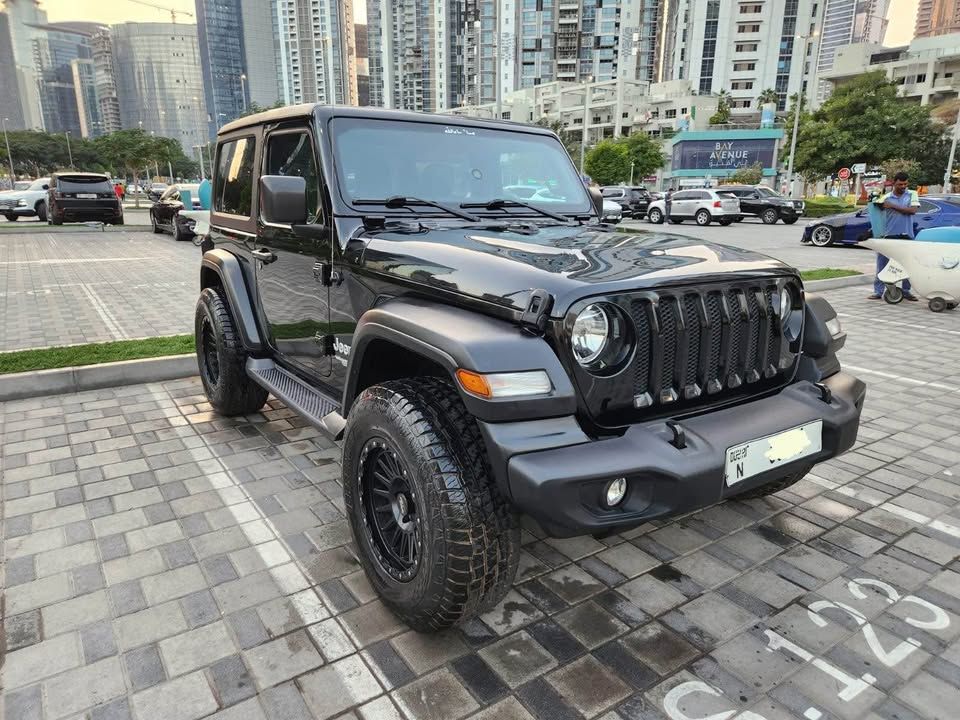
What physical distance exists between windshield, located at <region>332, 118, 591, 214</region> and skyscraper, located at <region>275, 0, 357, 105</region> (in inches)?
2779

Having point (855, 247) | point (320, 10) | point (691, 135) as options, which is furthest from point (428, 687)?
point (320, 10)

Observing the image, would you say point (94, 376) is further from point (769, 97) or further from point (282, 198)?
point (769, 97)

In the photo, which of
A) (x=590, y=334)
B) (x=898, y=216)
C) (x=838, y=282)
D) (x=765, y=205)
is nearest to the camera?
(x=590, y=334)

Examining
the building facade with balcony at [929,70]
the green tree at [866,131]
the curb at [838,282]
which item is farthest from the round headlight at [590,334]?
the building facade with balcony at [929,70]

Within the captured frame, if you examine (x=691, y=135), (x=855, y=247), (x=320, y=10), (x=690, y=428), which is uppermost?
(x=320, y=10)

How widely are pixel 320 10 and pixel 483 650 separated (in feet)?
263

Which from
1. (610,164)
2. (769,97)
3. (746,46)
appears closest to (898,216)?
(610,164)

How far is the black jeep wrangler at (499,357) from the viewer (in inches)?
79.6

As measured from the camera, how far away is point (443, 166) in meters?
3.37

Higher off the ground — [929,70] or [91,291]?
[929,70]

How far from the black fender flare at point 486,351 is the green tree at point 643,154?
64.6 metres

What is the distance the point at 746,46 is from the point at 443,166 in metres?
102

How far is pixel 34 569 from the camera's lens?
9.22 ft

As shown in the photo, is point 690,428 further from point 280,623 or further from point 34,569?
point 34,569
